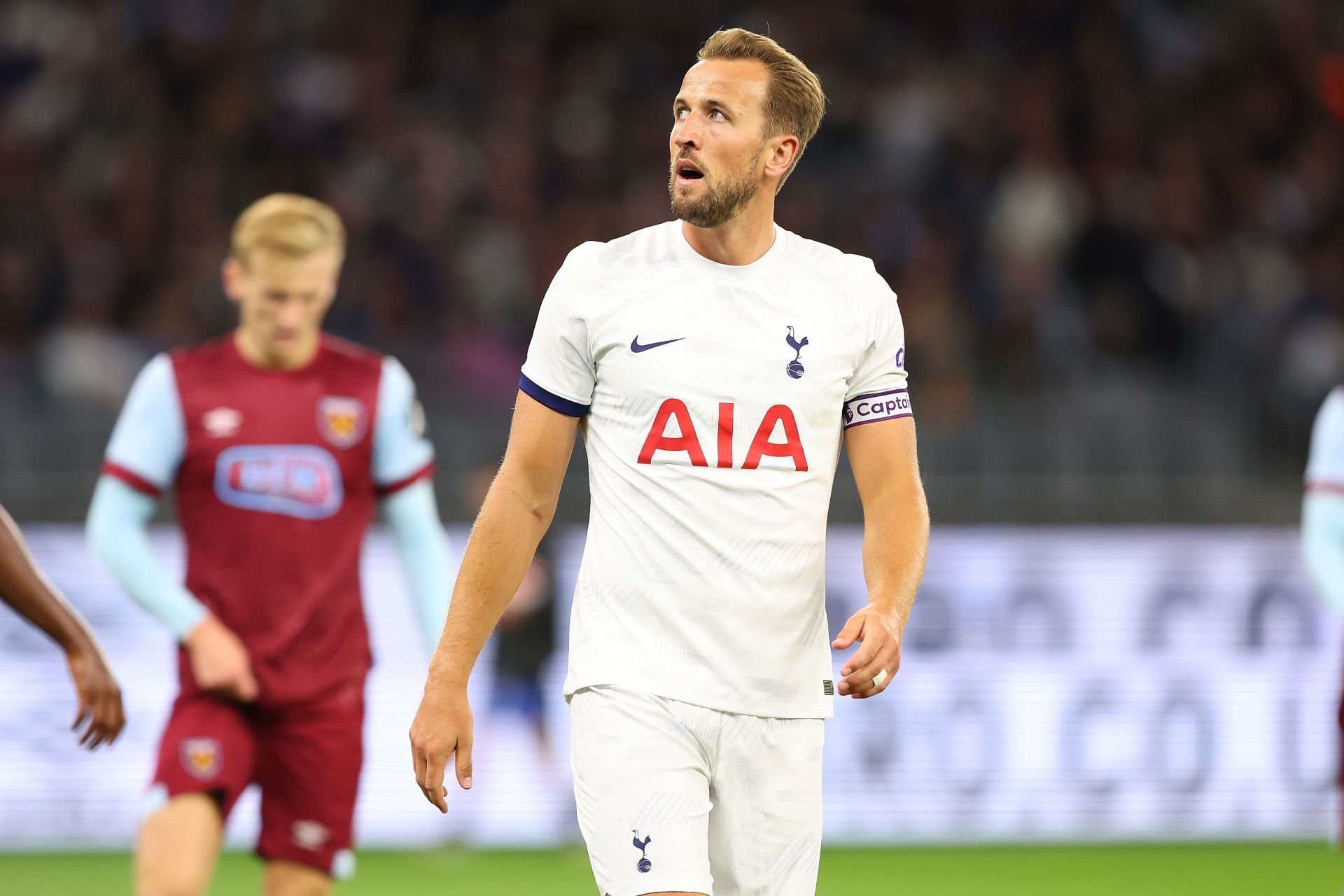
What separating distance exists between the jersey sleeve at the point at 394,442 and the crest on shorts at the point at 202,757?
39.2 inches

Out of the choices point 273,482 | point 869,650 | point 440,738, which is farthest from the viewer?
point 273,482

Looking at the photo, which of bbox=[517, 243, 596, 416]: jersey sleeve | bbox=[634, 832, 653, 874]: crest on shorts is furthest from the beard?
bbox=[634, 832, 653, 874]: crest on shorts

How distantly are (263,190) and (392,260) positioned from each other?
1194 mm

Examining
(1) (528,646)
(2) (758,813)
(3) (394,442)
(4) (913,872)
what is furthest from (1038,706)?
(2) (758,813)

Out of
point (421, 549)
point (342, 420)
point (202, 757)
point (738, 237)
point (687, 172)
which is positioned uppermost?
point (687, 172)

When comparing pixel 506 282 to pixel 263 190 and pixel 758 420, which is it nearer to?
pixel 263 190

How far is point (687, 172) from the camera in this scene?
4.20 meters

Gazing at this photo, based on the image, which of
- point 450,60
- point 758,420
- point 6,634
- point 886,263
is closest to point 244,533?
point 758,420

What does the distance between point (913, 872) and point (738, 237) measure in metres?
6.31

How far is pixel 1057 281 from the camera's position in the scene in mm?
13062

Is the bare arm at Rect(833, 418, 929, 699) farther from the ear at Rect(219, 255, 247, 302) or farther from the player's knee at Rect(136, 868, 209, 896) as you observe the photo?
the ear at Rect(219, 255, 247, 302)

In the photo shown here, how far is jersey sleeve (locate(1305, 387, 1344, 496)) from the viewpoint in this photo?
654 cm

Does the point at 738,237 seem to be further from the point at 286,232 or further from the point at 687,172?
the point at 286,232

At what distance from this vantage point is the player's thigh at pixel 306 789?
546cm
